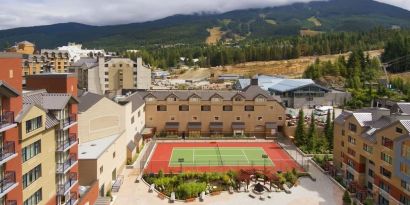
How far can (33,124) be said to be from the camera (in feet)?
54.4

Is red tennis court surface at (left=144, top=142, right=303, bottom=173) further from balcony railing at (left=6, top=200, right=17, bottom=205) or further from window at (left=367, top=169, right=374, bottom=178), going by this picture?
balcony railing at (left=6, top=200, right=17, bottom=205)

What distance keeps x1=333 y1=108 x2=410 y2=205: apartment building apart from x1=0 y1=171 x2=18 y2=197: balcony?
1990 centimetres

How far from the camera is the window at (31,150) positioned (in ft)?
52.4

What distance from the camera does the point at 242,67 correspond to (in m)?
118

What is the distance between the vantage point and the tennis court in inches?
1422

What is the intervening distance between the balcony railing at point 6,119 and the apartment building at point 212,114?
106 feet

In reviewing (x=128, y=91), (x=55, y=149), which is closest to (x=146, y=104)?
(x=128, y=91)

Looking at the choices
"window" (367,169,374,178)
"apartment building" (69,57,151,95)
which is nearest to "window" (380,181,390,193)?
"window" (367,169,374,178)

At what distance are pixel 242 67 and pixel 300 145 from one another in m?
77.7

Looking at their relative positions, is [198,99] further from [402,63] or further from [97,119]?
[402,63]

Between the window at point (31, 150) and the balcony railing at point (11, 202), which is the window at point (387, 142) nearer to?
the window at point (31, 150)

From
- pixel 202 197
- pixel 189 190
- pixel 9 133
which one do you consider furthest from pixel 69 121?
pixel 202 197

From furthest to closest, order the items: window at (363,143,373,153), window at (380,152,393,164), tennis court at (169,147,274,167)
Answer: tennis court at (169,147,274,167) < window at (363,143,373,153) < window at (380,152,393,164)

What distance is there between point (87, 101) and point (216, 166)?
39.7ft
